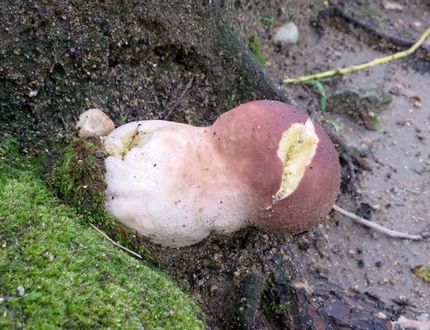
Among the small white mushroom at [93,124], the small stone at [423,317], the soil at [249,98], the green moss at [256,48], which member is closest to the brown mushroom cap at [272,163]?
the soil at [249,98]

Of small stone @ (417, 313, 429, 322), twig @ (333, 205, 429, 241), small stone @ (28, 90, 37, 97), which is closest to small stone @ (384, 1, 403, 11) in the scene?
twig @ (333, 205, 429, 241)

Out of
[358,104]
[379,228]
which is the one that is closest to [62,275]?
[379,228]

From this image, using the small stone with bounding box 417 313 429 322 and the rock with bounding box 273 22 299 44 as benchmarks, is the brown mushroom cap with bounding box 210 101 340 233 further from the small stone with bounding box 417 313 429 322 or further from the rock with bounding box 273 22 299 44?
the rock with bounding box 273 22 299 44

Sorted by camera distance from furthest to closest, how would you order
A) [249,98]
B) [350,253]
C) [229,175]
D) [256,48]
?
[256,48] → [350,253] → [249,98] → [229,175]

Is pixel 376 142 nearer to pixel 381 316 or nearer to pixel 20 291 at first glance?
pixel 381 316

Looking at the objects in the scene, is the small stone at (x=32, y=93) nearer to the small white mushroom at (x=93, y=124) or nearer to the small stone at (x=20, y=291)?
the small white mushroom at (x=93, y=124)

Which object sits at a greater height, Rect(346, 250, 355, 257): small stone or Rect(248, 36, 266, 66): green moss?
Rect(248, 36, 266, 66): green moss

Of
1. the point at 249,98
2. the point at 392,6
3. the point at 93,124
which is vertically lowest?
the point at 392,6
